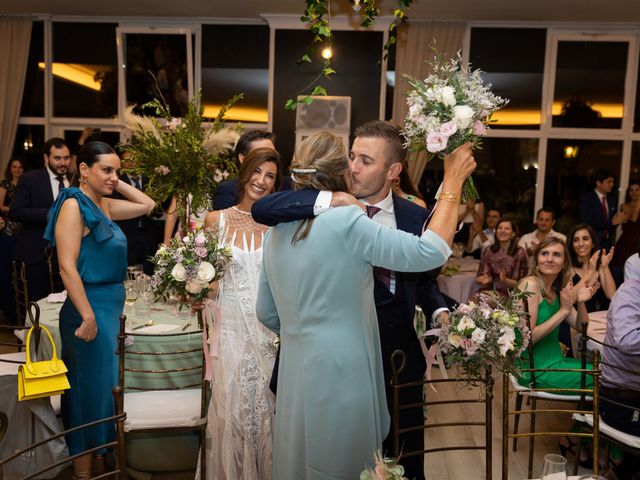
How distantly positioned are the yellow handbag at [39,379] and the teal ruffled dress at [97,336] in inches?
14.1

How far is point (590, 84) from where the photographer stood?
8.59 metres

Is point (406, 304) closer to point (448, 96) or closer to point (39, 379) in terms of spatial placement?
point (448, 96)

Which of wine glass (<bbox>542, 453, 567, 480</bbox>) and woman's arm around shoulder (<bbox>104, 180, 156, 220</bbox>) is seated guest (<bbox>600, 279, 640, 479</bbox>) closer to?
wine glass (<bbox>542, 453, 567, 480</bbox>)

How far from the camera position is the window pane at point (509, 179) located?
8.79 meters

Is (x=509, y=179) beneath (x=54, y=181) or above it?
above

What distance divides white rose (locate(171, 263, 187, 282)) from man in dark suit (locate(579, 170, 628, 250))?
6.63m

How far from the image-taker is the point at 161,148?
3822mm

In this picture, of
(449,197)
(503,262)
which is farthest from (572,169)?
(449,197)

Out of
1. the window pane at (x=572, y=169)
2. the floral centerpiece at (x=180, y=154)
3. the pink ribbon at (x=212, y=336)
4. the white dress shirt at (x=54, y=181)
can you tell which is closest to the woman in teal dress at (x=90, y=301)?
the pink ribbon at (x=212, y=336)

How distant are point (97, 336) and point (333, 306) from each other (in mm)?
1741

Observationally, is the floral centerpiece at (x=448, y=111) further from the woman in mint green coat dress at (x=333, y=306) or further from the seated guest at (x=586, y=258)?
the seated guest at (x=586, y=258)

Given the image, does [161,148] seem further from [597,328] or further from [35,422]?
[597,328]

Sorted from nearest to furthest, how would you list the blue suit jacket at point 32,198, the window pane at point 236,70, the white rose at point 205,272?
the white rose at point 205,272
the blue suit jacket at point 32,198
the window pane at point 236,70

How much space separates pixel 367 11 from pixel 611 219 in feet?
20.5
